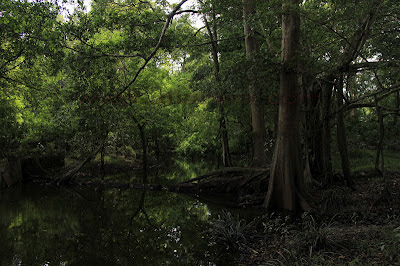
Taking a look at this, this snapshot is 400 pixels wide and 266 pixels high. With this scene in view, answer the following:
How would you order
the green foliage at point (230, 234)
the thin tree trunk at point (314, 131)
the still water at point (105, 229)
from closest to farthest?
the still water at point (105, 229), the green foliage at point (230, 234), the thin tree trunk at point (314, 131)

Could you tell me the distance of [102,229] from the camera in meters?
9.04

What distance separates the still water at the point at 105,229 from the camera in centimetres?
684

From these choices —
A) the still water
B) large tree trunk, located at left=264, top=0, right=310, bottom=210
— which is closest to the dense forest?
large tree trunk, located at left=264, top=0, right=310, bottom=210

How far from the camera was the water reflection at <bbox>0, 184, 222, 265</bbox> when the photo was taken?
687cm

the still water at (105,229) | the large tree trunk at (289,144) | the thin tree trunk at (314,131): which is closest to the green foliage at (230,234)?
the still water at (105,229)

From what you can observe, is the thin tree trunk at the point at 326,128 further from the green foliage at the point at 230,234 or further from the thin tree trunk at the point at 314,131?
the green foliage at the point at 230,234

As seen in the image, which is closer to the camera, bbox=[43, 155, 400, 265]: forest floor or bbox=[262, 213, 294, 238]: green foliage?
bbox=[43, 155, 400, 265]: forest floor

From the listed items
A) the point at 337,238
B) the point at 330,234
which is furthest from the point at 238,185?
the point at 337,238

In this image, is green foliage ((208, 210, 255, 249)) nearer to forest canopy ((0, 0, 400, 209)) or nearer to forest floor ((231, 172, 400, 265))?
forest floor ((231, 172, 400, 265))

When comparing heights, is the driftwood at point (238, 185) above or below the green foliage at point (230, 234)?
above

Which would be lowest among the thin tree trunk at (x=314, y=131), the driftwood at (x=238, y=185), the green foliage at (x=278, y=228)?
the green foliage at (x=278, y=228)

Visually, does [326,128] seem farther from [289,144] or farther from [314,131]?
[289,144]

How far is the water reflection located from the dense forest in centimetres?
28

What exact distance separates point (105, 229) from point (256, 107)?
26.7 ft
